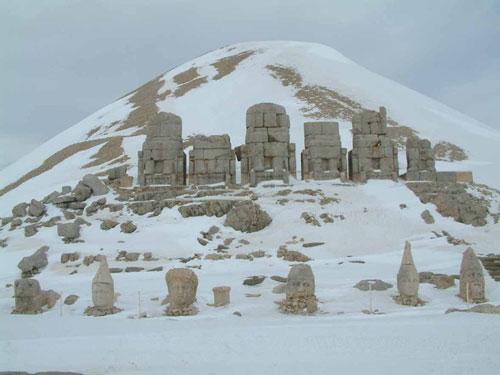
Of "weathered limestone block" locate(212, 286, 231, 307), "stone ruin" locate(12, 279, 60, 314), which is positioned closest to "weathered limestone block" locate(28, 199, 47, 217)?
"stone ruin" locate(12, 279, 60, 314)

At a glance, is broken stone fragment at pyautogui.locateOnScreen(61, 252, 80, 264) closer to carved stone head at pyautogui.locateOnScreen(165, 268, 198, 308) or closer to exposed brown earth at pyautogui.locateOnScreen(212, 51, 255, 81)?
carved stone head at pyautogui.locateOnScreen(165, 268, 198, 308)

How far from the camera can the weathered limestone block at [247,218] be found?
69.9ft

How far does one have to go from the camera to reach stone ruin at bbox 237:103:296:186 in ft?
83.8

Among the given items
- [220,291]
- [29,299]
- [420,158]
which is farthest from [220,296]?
[420,158]

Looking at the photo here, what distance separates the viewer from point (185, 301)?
12.7 metres

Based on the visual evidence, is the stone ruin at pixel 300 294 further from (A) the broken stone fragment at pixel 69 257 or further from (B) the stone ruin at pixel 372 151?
(B) the stone ruin at pixel 372 151

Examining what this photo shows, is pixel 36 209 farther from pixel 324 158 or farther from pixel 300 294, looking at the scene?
pixel 300 294

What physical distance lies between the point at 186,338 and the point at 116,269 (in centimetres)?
846

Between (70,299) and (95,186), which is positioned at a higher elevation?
(95,186)

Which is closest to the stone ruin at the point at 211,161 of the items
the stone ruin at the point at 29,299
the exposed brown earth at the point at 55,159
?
the stone ruin at the point at 29,299

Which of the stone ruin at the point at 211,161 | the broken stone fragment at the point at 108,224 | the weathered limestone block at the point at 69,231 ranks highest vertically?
the stone ruin at the point at 211,161

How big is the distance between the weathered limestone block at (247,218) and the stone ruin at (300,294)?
8.34 meters

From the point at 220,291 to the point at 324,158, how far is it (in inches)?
571

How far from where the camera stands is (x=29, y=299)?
13750mm
